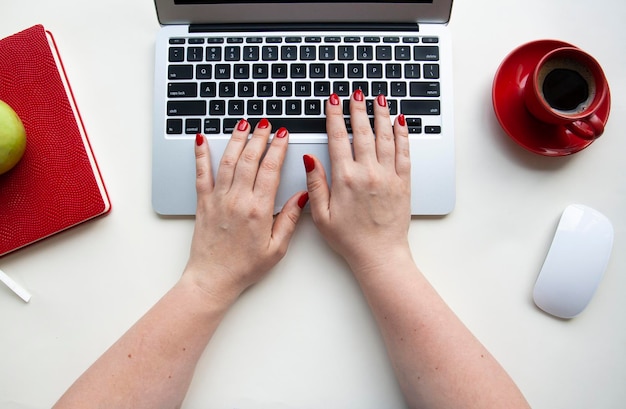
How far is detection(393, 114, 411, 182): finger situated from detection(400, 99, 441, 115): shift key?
0.05 feet

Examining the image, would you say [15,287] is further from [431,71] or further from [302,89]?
[431,71]

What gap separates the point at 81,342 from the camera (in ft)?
1.94

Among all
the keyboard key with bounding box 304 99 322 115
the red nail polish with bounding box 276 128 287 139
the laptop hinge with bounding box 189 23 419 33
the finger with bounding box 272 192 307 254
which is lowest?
the finger with bounding box 272 192 307 254

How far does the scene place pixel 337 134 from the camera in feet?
1.89

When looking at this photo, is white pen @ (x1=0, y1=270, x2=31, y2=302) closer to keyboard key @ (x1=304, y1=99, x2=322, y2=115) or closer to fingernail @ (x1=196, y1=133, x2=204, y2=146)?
fingernail @ (x1=196, y1=133, x2=204, y2=146)

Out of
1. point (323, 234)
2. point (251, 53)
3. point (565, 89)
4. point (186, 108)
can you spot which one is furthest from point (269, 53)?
point (565, 89)

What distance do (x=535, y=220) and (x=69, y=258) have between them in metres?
0.58

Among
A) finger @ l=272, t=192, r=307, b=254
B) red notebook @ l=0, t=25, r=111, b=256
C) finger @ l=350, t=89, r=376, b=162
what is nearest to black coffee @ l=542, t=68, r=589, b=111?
finger @ l=350, t=89, r=376, b=162

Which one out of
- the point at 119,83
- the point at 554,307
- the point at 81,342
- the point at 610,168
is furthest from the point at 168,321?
the point at 610,168

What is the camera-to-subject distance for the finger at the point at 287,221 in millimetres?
580

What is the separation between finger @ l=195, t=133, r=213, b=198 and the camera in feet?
1.92

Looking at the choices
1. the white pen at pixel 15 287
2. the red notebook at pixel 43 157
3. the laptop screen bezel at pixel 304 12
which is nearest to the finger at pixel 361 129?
the laptop screen bezel at pixel 304 12

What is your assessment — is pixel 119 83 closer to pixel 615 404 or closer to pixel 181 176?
pixel 181 176

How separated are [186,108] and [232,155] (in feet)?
0.27
